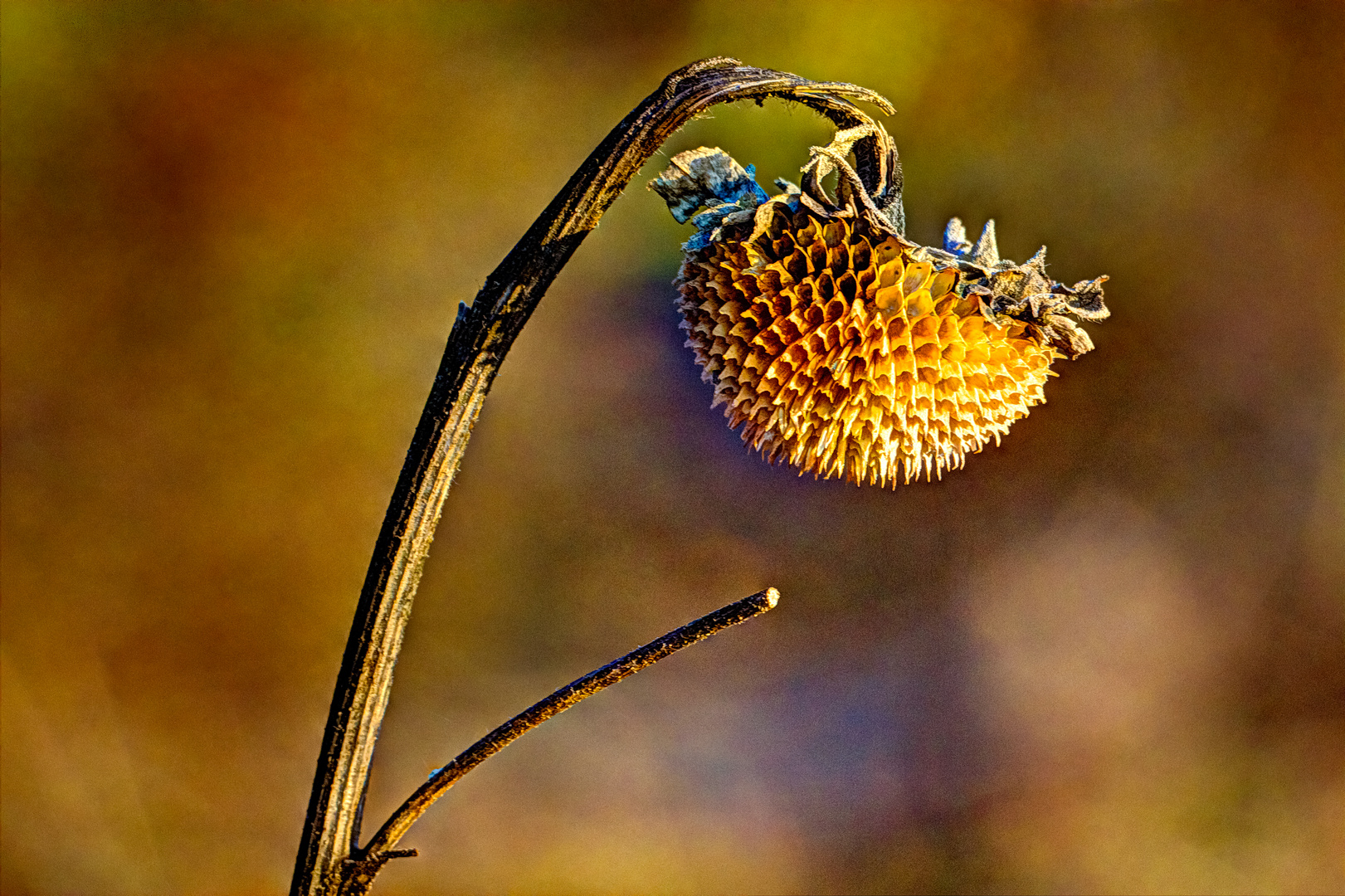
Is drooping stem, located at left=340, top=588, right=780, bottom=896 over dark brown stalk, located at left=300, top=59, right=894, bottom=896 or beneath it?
beneath

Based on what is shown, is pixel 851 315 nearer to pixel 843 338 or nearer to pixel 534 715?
pixel 843 338

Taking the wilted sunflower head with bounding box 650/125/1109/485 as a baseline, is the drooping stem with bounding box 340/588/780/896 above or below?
below

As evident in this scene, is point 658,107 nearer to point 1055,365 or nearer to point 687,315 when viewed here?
point 687,315

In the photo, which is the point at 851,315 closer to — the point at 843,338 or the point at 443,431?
the point at 843,338

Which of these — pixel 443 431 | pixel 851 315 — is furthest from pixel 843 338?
pixel 443 431
